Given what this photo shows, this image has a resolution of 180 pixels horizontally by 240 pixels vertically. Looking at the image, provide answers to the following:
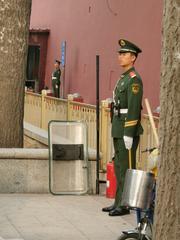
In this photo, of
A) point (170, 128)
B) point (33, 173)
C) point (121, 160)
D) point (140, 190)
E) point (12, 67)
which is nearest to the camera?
point (170, 128)

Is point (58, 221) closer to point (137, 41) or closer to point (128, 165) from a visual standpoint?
point (128, 165)

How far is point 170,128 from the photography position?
4539mm

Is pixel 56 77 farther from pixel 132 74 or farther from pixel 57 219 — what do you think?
pixel 57 219

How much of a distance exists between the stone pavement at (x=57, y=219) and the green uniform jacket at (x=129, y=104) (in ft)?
3.21

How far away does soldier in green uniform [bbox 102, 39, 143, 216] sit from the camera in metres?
8.42

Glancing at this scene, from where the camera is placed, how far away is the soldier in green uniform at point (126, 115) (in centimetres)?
842

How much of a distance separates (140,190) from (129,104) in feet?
7.66

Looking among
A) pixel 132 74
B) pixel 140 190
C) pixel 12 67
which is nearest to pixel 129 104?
pixel 132 74

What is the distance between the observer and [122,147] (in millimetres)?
8727

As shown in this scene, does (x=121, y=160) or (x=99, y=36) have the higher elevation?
(x=99, y=36)

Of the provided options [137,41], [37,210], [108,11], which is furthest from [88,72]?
[37,210]

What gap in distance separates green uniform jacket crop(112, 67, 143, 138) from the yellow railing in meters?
1.81

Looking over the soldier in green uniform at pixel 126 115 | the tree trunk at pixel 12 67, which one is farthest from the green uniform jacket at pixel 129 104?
the tree trunk at pixel 12 67

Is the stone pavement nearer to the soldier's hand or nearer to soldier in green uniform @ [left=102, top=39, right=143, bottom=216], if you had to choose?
soldier in green uniform @ [left=102, top=39, right=143, bottom=216]
